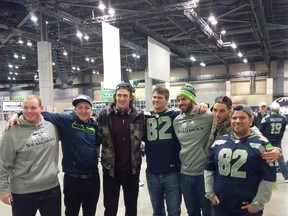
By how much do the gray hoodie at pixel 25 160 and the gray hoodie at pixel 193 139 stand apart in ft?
3.68

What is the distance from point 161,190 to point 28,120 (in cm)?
131

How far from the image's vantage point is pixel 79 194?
7.72ft

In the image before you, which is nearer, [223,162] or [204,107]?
[223,162]

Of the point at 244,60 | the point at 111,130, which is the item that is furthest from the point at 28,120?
the point at 244,60

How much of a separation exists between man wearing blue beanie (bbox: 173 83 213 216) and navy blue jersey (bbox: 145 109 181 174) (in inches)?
2.7

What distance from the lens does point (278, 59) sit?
2003 centimetres

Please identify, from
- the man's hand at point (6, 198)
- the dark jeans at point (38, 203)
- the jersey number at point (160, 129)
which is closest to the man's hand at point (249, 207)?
the jersey number at point (160, 129)

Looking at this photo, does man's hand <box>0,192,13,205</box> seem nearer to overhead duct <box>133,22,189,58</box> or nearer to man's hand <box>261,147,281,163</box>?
man's hand <box>261,147,281,163</box>

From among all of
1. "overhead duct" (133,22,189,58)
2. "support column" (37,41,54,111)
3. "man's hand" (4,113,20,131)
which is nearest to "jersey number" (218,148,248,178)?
"man's hand" (4,113,20,131)

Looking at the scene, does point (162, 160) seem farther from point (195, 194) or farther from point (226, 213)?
point (226, 213)

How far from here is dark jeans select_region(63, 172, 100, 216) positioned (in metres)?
2.33

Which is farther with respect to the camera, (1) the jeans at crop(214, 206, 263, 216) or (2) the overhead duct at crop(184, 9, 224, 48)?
(2) the overhead duct at crop(184, 9, 224, 48)

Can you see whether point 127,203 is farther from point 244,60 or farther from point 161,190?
point 244,60

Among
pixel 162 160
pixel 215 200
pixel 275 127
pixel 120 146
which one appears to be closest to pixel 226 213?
pixel 215 200
